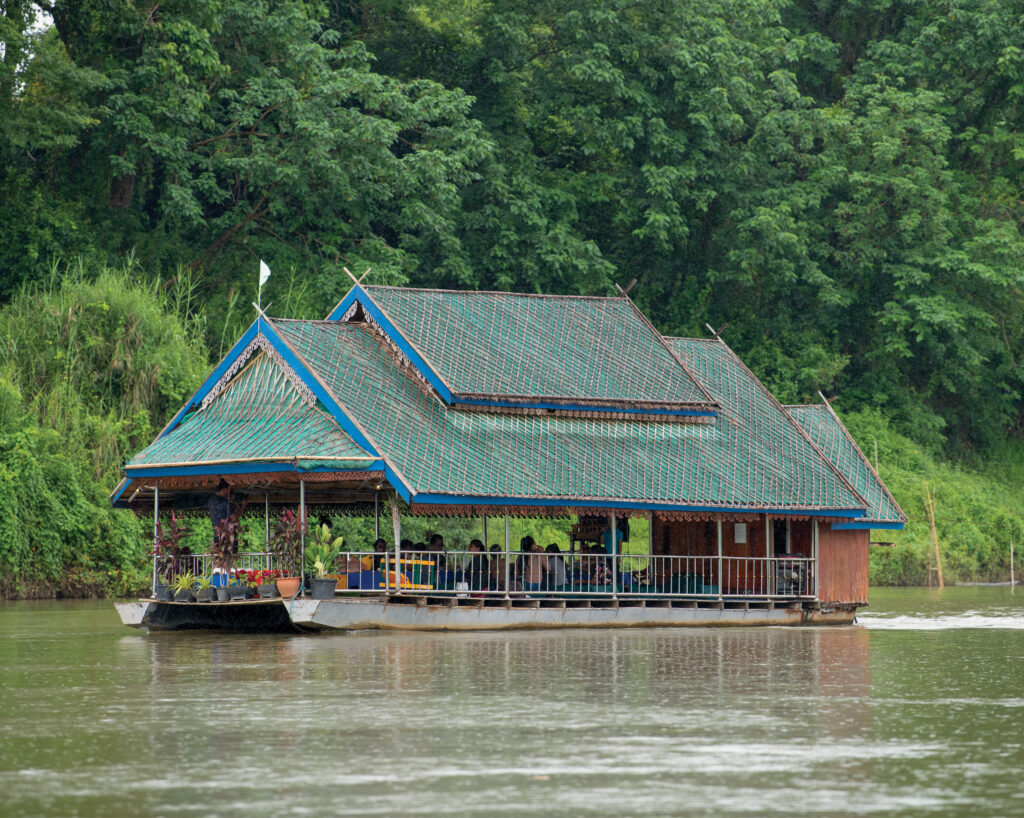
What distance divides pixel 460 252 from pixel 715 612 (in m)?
23.3

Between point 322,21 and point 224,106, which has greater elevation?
point 322,21

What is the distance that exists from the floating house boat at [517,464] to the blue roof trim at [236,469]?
1.1 inches

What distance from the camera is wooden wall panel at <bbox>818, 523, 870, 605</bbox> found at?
1169 inches

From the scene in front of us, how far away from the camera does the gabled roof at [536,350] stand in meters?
27.6

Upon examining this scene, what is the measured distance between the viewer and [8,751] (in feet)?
40.7

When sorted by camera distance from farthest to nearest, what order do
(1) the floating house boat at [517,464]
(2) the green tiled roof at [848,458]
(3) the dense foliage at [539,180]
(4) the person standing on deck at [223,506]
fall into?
1. (3) the dense foliage at [539,180]
2. (2) the green tiled roof at [848,458]
3. (4) the person standing on deck at [223,506]
4. (1) the floating house boat at [517,464]

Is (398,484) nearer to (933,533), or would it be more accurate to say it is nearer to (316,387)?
(316,387)

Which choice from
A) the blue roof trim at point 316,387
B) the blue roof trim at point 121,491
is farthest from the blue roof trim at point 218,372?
the blue roof trim at point 121,491

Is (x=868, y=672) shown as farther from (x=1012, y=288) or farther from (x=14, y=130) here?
(x=1012, y=288)

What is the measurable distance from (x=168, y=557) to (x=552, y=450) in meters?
6.09

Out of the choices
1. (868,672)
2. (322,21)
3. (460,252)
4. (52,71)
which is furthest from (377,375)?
(322,21)

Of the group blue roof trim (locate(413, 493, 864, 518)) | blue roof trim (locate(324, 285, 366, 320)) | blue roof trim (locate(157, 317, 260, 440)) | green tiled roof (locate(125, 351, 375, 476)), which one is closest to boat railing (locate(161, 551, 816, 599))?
blue roof trim (locate(413, 493, 864, 518))

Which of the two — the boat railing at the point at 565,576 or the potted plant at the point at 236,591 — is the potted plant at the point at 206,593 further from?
the boat railing at the point at 565,576

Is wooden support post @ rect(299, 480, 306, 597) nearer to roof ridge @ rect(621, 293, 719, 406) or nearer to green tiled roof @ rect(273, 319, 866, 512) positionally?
green tiled roof @ rect(273, 319, 866, 512)
